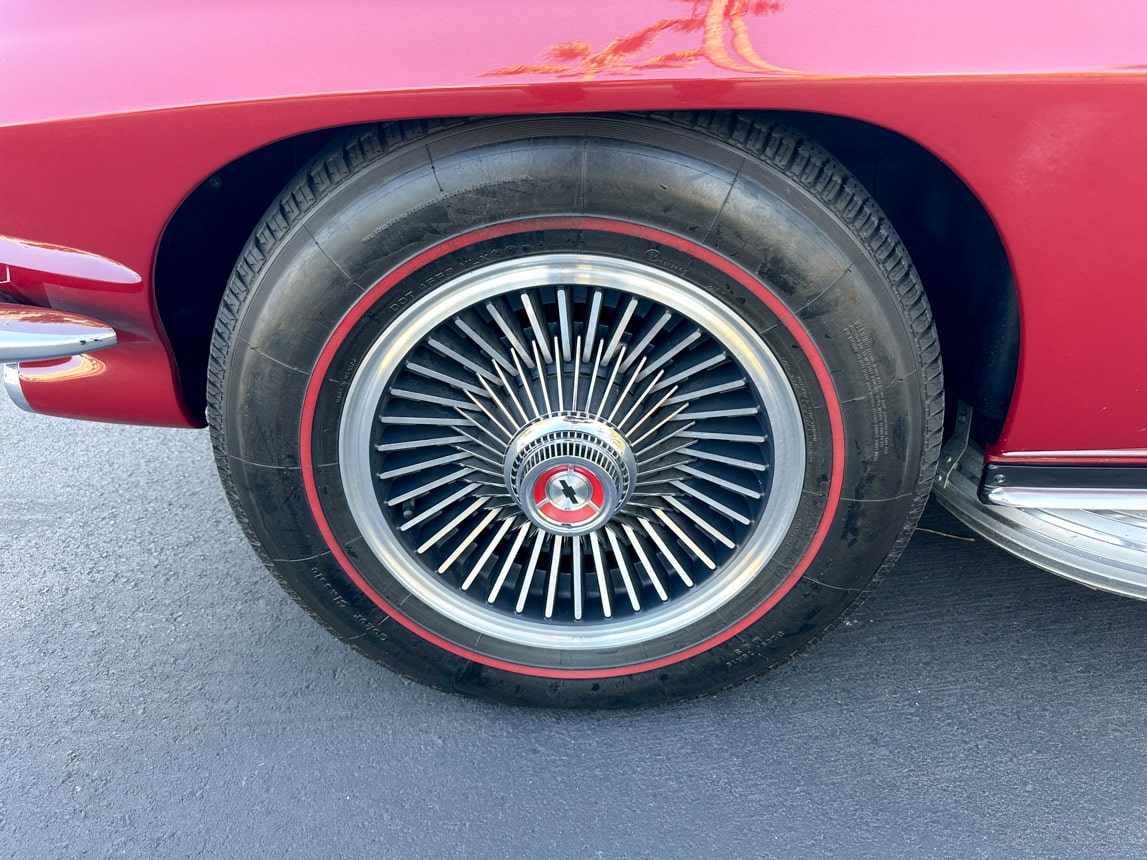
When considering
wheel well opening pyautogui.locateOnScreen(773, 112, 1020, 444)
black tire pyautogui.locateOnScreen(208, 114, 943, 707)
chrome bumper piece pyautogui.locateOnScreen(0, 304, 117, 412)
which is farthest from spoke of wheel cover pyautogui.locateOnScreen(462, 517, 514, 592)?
wheel well opening pyautogui.locateOnScreen(773, 112, 1020, 444)

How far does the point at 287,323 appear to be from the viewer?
1.39m

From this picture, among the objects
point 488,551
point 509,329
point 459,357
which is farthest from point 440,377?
point 488,551

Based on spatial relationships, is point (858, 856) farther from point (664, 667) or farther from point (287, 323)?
point (287, 323)

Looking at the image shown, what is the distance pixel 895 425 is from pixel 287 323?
1057mm

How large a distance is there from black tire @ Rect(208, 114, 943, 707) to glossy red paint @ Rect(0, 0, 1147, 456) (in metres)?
0.10

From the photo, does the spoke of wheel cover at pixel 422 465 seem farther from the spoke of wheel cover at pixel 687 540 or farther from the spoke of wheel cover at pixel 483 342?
the spoke of wheel cover at pixel 687 540

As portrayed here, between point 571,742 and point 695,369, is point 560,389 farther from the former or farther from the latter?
point 571,742

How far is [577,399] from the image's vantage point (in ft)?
5.04

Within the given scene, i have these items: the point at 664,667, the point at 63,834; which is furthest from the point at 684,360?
the point at 63,834

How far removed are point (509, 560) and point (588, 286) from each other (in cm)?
58

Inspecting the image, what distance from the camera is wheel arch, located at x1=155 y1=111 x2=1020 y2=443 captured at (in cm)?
146

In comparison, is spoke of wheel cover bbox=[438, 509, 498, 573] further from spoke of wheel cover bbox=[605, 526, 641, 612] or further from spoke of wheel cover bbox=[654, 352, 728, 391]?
spoke of wheel cover bbox=[654, 352, 728, 391]

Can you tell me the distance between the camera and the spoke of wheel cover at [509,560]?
1.65 metres

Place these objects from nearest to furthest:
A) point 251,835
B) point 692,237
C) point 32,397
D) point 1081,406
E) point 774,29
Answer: point 774,29, point 692,237, point 1081,406, point 251,835, point 32,397
